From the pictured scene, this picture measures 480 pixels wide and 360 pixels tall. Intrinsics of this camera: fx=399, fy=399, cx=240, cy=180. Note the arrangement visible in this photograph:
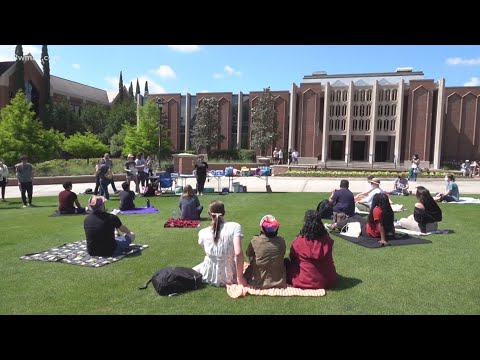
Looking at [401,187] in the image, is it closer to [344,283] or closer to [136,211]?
[136,211]

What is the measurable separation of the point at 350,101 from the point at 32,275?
43414 mm

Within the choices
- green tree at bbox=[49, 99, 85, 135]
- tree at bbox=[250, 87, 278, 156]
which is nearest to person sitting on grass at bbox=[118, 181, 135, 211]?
tree at bbox=[250, 87, 278, 156]

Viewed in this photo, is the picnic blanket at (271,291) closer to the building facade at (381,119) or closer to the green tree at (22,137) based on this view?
the green tree at (22,137)

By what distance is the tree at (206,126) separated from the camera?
47375 millimetres

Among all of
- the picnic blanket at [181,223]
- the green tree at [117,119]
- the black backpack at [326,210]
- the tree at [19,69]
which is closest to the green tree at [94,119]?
the green tree at [117,119]

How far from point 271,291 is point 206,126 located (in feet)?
141

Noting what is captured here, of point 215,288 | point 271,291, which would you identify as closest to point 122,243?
point 215,288

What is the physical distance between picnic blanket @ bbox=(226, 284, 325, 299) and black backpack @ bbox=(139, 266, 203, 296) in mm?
512

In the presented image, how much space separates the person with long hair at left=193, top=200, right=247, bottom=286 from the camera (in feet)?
18.6

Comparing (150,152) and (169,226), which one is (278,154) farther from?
(169,226)

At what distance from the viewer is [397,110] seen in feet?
146

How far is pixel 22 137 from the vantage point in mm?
24828

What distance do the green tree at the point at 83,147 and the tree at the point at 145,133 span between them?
279cm
